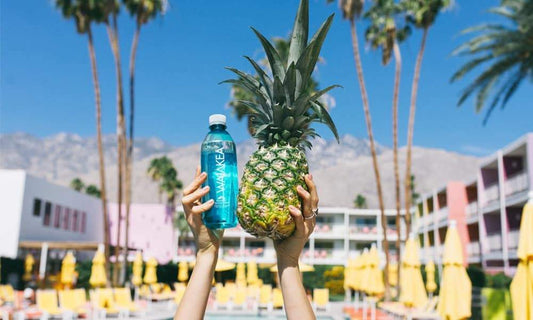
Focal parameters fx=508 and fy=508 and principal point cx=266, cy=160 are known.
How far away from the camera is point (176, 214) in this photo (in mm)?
52750

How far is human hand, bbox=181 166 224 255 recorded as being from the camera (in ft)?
8.45

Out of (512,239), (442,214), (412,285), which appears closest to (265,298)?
(412,285)

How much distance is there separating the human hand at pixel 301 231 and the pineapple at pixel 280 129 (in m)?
0.04

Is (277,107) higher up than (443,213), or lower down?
lower down

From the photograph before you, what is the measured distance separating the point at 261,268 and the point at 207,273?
4044cm

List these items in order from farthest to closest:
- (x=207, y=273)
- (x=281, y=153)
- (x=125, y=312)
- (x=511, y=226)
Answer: (x=511, y=226)
(x=125, y=312)
(x=281, y=153)
(x=207, y=273)

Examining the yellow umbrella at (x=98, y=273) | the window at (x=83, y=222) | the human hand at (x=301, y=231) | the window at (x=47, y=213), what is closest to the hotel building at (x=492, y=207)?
the yellow umbrella at (x=98, y=273)

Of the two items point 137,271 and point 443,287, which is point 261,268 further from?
point 443,287

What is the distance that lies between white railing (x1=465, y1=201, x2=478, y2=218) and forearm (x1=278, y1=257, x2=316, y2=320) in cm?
3730

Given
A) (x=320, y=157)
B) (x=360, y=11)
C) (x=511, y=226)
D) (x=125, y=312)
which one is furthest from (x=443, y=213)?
(x=320, y=157)

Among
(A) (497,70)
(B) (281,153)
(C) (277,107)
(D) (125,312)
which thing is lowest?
(D) (125,312)

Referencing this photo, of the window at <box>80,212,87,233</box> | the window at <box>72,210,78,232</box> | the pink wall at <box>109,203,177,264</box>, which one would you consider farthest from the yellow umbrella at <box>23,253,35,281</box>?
the pink wall at <box>109,203,177,264</box>

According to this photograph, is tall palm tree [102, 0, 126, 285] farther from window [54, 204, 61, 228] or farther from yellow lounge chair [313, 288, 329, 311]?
yellow lounge chair [313, 288, 329, 311]

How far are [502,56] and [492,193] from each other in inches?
642
